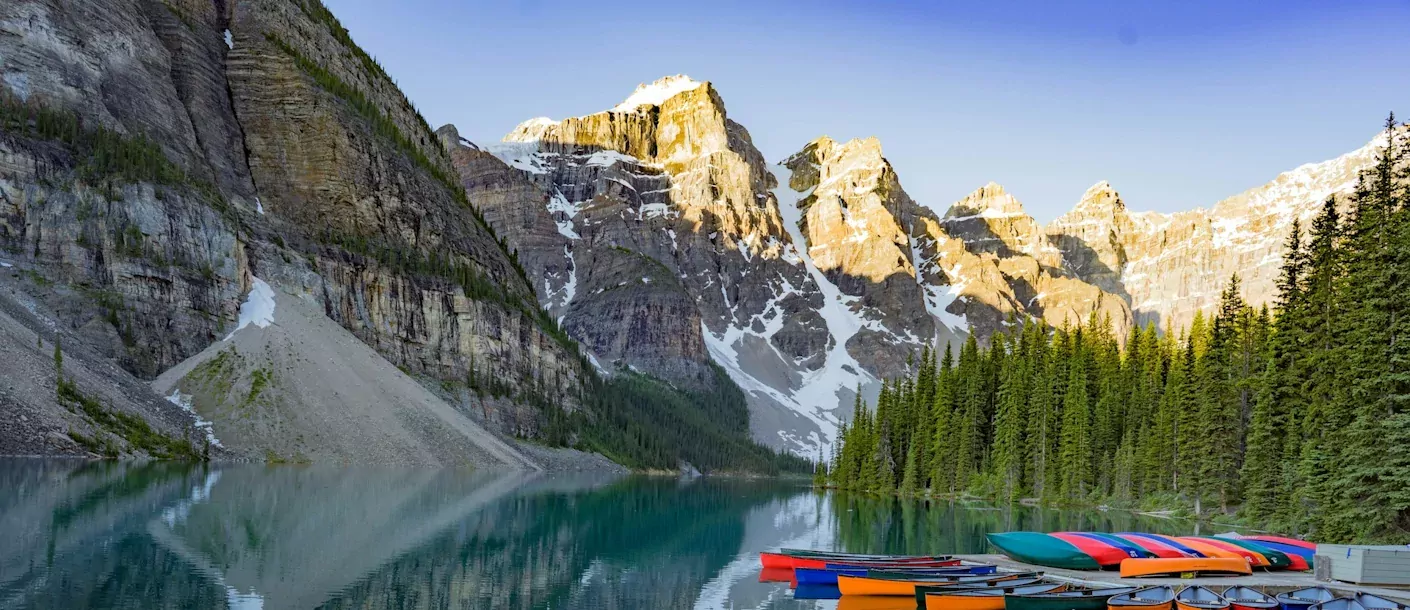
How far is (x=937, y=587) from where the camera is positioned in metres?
29.2

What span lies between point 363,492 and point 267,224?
81.7m

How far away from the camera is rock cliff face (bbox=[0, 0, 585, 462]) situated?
104812 millimetres

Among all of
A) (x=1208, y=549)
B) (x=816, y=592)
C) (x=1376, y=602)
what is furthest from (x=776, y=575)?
(x=1376, y=602)

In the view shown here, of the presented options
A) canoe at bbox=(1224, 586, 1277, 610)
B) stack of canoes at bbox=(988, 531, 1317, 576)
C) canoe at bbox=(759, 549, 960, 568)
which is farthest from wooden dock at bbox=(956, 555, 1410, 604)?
canoe at bbox=(759, 549, 960, 568)

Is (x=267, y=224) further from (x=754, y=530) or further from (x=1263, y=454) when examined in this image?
(x=1263, y=454)

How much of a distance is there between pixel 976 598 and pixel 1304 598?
8.56 metres

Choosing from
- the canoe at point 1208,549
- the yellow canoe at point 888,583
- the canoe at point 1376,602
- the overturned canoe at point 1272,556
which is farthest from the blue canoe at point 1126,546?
the canoe at point 1376,602

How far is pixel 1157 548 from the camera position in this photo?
33.3 m

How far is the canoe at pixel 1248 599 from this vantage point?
26.4 m

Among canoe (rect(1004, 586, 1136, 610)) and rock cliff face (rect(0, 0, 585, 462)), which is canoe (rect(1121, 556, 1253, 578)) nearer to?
canoe (rect(1004, 586, 1136, 610))

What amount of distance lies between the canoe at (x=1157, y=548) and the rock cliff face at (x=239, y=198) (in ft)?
285

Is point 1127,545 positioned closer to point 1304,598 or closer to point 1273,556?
point 1273,556

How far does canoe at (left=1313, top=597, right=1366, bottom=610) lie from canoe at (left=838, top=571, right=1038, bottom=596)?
23.9 ft

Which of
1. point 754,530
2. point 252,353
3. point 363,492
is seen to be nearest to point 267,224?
point 252,353
